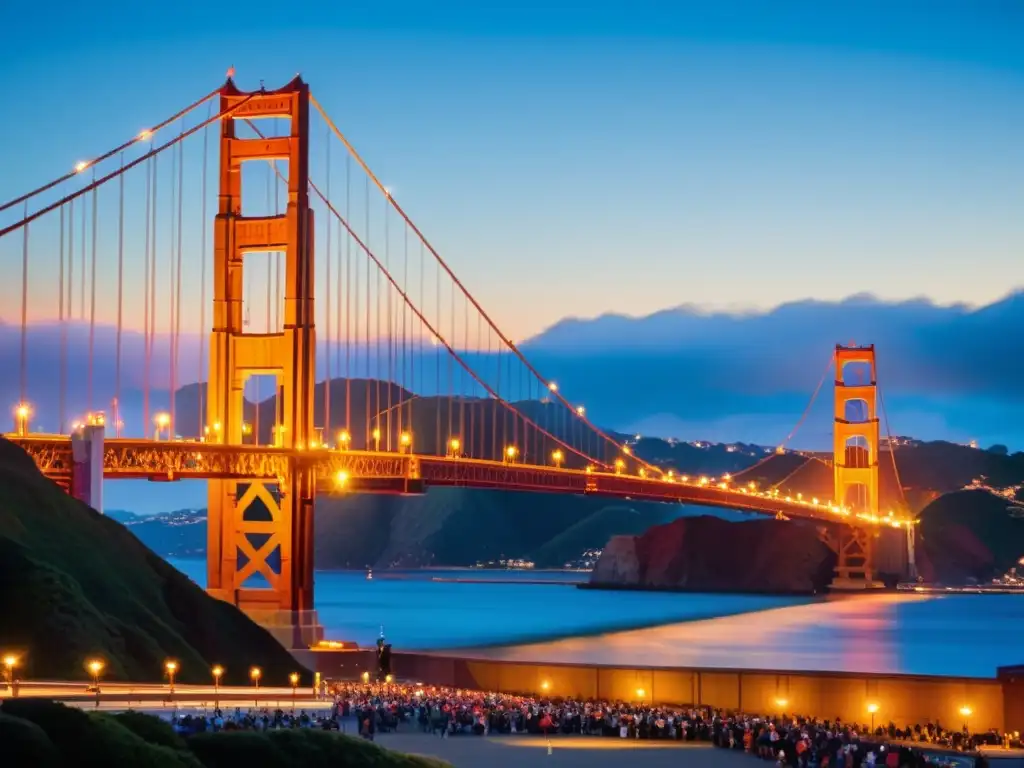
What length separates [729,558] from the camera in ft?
432

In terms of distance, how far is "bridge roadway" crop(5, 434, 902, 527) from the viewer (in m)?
41.5

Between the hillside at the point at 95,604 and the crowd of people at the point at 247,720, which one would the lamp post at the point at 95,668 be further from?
the crowd of people at the point at 247,720

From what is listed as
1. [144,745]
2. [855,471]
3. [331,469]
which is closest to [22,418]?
[331,469]

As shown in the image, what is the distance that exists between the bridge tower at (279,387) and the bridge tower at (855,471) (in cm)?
7596

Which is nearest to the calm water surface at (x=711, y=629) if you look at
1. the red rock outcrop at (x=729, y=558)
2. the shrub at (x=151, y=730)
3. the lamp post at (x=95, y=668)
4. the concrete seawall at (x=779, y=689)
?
the red rock outcrop at (x=729, y=558)

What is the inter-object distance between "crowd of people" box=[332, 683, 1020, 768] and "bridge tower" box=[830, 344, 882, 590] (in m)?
86.7

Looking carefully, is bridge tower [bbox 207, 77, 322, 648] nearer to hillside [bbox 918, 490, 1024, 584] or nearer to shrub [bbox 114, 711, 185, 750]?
shrub [bbox 114, 711, 185, 750]

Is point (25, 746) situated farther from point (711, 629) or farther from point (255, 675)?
point (711, 629)

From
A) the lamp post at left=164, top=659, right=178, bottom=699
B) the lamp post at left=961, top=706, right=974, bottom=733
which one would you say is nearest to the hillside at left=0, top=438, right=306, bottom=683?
the lamp post at left=164, top=659, right=178, bottom=699

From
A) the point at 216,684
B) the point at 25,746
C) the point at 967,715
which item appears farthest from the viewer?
the point at 216,684

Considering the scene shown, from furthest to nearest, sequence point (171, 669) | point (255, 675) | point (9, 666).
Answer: point (255, 675) → point (171, 669) → point (9, 666)

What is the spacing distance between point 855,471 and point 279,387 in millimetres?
84499

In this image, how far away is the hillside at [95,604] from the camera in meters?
30.6

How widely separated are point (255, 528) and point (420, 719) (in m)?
17.2
